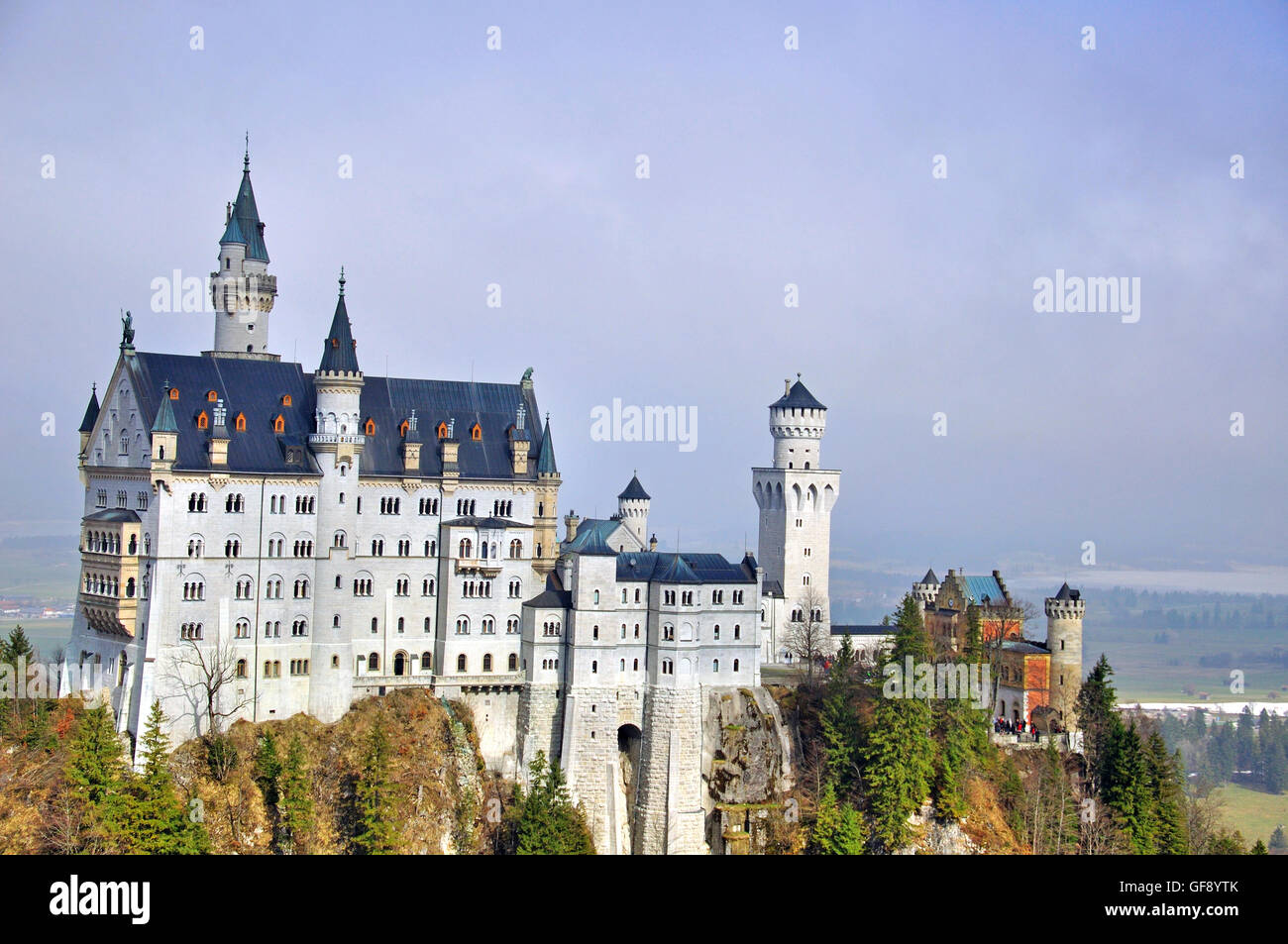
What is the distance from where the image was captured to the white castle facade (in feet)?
241

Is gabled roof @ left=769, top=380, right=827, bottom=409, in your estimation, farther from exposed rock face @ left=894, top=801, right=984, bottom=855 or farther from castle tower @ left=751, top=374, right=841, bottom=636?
exposed rock face @ left=894, top=801, right=984, bottom=855

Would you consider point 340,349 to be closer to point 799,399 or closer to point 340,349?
point 340,349

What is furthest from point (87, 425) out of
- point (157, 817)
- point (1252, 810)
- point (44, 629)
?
point (1252, 810)

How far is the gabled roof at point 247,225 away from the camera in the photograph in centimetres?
8575

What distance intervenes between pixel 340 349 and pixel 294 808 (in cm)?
2417

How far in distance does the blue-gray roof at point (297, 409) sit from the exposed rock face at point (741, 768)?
17.7 metres

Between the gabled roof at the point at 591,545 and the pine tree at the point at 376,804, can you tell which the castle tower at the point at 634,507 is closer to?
the gabled roof at the point at 591,545

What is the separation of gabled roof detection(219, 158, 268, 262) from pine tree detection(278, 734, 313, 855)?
1213 inches

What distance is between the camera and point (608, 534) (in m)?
89.7

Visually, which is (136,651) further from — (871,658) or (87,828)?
(871,658)

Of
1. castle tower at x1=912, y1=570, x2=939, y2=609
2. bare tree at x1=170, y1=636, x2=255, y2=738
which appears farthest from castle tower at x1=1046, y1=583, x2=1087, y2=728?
bare tree at x1=170, y1=636, x2=255, y2=738

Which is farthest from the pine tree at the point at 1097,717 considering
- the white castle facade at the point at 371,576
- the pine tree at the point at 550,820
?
the pine tree at the point at 550,820
